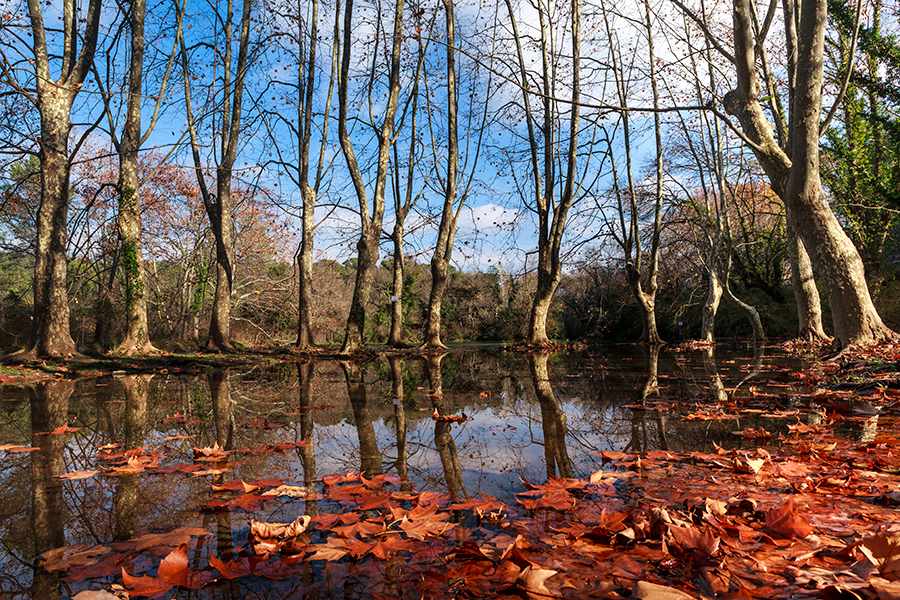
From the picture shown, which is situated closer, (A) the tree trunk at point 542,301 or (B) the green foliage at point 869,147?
(A) the tree trunk at point 542,301

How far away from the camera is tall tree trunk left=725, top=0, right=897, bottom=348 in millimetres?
5250

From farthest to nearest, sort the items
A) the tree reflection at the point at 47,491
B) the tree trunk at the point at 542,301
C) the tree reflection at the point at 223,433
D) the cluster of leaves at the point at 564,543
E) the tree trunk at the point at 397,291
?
1. the tree trunk at the point at 397,291
2. the tree trunk at the point at 542,301
3. the tree reflection at the point at 223,433
4. the tree reflection at the point at 47,491
5. the cluster of leaves at the point at 564,543

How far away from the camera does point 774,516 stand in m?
1.32

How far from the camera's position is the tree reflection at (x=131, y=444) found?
1526mm

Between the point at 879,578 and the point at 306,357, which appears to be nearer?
the point at 879,578

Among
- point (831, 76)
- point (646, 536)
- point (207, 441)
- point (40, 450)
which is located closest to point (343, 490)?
point (646, 536)

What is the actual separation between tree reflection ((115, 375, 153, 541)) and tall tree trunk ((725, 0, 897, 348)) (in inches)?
273

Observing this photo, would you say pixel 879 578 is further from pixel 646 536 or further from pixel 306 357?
pixel 306 357

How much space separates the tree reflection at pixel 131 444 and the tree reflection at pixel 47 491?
16cm

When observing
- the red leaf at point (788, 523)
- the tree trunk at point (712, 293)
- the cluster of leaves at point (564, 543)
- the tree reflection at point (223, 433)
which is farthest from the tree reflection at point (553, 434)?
the tree trunk at point (712, 293)

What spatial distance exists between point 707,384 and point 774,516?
3.94 metres

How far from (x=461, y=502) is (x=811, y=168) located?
6212 millimetres

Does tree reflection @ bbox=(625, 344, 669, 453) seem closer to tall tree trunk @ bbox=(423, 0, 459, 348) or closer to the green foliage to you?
tall tree trunk @ bbox=(423, 0, 459, 348)

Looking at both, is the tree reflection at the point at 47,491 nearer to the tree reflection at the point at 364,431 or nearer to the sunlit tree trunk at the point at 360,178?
the tree reflection at the point at 364,431
